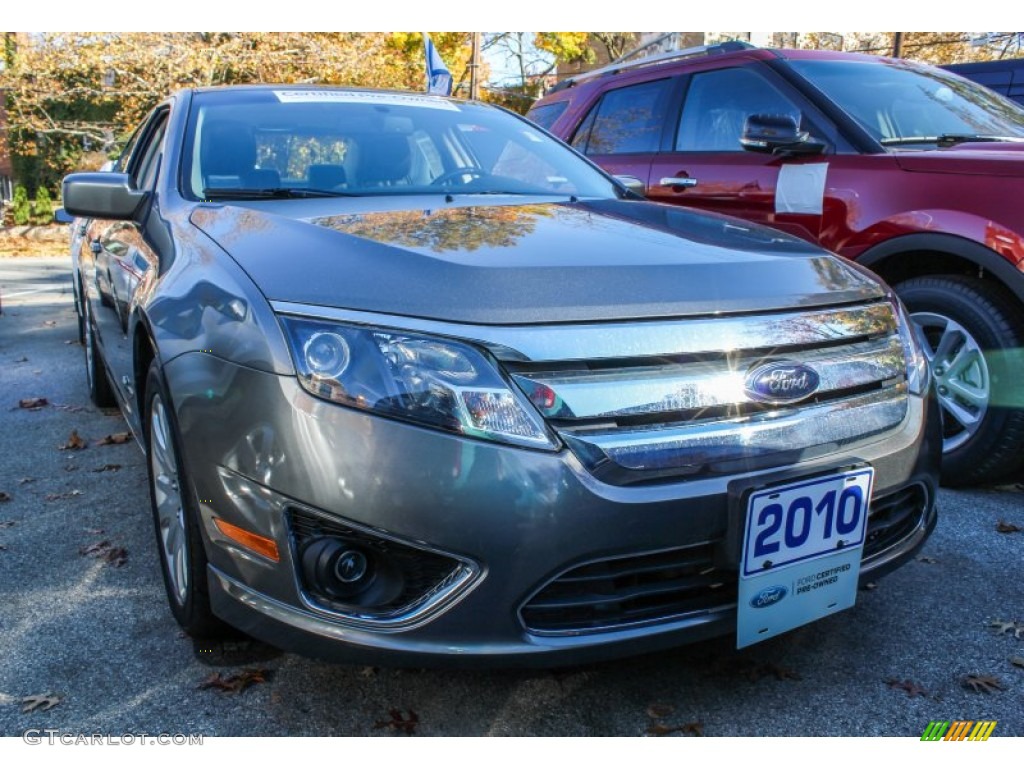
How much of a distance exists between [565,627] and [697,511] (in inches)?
13.6

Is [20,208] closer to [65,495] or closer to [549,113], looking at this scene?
[549,113]

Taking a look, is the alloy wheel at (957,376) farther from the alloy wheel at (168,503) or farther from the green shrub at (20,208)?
the green shrub at (20,208)

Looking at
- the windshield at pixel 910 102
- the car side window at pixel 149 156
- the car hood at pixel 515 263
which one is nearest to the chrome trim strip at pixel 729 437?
the car hood at pixel 515 263

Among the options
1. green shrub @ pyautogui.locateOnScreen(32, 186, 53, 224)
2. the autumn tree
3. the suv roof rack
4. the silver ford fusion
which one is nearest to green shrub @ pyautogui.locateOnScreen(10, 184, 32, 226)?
green shrub @ pyautogui.locateOnScreen(32, 186, 53, 224)

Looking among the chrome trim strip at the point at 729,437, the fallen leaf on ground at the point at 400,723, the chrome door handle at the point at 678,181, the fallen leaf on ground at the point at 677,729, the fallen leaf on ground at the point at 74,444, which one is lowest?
the fallen leaf on ground at the point at 74,444

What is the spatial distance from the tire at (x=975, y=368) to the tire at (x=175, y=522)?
8.24ft

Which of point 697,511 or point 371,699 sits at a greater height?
point 697,511

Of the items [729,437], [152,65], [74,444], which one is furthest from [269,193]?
[152,65]

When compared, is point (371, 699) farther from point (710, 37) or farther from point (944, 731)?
point (710, 37)

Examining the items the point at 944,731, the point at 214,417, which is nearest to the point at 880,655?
the point at 944,731

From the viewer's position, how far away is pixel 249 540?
1798mm

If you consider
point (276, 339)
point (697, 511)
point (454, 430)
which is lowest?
point (697, 511)

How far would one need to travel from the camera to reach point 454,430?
5.48ft

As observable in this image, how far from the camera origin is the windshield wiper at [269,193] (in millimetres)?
2676
